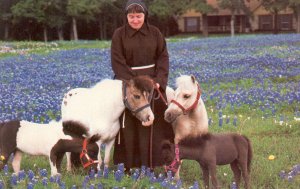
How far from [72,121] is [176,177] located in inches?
58.9

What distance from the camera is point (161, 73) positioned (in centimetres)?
732

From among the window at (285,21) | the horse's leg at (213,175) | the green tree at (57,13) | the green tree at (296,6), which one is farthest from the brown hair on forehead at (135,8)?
the window at (285,21)

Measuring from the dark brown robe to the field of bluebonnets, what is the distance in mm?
258

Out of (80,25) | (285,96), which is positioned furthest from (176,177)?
(80,25)

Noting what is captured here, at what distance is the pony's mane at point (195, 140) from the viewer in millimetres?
6387

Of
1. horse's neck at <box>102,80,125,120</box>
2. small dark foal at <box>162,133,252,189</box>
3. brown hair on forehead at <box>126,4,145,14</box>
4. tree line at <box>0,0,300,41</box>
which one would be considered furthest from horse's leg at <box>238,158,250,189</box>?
tree line at <box>0,0,300,41</box>

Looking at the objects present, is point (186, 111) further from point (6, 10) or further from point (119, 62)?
point (6, 10)

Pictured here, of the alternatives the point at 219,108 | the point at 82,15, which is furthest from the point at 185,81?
the point at 82,15

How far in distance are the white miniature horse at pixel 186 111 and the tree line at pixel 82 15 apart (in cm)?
4900

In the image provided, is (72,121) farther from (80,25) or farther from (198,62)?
(80,25)

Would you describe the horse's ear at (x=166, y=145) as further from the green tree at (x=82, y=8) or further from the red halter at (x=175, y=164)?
the green tree at (x=82, y=8)

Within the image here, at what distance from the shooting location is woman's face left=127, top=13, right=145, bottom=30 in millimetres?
7051

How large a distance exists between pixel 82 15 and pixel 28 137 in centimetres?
5113

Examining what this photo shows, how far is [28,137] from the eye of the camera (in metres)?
7.02
